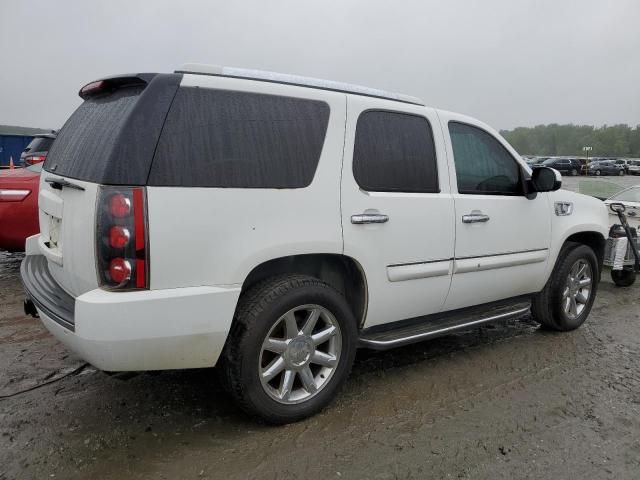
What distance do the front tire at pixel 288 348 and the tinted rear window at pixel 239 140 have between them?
60 centimetres

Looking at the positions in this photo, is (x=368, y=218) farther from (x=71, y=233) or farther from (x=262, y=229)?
(x=71, y=233)

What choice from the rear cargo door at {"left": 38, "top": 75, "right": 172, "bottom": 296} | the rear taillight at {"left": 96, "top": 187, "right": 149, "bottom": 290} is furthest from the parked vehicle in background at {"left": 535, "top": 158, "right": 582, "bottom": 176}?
the rear taillight at {"left": 96, "top": 187, "right": 149, "bottom": 290}

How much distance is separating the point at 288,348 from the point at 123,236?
1.08 meters

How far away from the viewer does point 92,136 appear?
9.55 ft

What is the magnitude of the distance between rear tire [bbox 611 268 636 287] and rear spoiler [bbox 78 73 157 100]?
20.7 feet

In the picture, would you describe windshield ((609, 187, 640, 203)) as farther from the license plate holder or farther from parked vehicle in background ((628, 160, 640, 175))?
parked vehicle in background ((628, 160, 640, 175))

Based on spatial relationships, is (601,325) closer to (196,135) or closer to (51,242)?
(196,135)

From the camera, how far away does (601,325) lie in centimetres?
522

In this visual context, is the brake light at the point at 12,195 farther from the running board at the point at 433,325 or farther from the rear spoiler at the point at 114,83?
the running board at the point at 433,325

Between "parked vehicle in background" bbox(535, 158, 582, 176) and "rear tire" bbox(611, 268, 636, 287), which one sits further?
"parked vehicle in background" bbox(535, 158, 582, 176)

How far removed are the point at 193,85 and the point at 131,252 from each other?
2.97 feet

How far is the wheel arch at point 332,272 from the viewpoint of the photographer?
9.84 feet

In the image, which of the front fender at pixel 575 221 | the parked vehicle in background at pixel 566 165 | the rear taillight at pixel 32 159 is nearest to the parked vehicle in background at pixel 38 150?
the rear taillight at pixel 32 159

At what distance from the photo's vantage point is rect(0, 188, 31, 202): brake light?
5.55 metres
